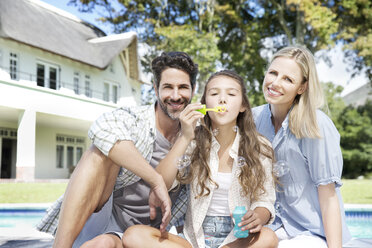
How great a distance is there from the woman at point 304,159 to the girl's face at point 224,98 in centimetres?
19

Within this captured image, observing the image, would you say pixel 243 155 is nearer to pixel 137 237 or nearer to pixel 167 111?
pixel 167 111

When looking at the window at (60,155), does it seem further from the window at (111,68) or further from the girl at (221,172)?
the girl at (221,172)

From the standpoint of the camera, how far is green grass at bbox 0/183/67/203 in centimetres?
918

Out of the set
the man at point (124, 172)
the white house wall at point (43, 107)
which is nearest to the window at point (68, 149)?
the white house wall at point (43, 107)

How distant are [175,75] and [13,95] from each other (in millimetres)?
11812

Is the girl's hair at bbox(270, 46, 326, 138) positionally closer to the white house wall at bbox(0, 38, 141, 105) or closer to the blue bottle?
the blue bottle

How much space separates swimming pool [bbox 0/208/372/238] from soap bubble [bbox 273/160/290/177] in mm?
3840

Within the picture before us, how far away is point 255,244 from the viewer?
2098 millimetres

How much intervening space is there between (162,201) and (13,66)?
1438cm

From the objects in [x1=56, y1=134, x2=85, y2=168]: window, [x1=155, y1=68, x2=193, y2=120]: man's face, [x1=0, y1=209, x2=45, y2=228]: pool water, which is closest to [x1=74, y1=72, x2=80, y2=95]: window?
[x1=56, y1=134, x2=85, y2=168]: window

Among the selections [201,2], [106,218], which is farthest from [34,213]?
[201,2]

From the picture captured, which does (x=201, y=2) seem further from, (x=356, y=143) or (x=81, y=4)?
(x=356, y=143)

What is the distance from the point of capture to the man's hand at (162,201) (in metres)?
2.04

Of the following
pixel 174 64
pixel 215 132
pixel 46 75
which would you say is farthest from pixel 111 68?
pixel 215 132
